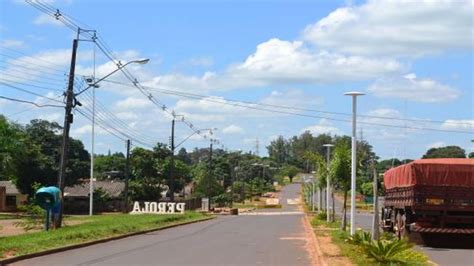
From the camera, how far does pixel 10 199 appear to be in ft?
287

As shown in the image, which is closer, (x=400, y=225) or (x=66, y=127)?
(x=400, y=225)

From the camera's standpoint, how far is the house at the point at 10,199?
83.1 meters

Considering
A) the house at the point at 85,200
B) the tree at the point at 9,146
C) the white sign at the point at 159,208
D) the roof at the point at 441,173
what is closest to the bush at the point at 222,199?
the house at the point at 85,200

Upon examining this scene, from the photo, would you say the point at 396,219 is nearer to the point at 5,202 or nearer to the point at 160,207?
the point at 160,207

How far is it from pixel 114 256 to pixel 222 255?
3.13m

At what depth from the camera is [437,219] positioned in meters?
24.8

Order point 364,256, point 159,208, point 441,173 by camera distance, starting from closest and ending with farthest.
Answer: point 364,256 < point 441,173 < point 159,208

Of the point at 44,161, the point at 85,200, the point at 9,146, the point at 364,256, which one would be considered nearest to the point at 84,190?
the point at 85,200

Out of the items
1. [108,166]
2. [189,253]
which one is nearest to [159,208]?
[189,253]

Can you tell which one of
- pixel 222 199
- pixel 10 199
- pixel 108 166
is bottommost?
pixel 10 199

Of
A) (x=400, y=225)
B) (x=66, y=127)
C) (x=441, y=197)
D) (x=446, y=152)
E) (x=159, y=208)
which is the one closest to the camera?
(x=441, y=197)

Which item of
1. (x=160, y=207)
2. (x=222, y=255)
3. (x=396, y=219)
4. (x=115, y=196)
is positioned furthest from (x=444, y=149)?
(x=222, y=255)

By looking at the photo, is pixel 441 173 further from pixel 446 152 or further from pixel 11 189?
pixel 446 152

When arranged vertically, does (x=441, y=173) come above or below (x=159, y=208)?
above
